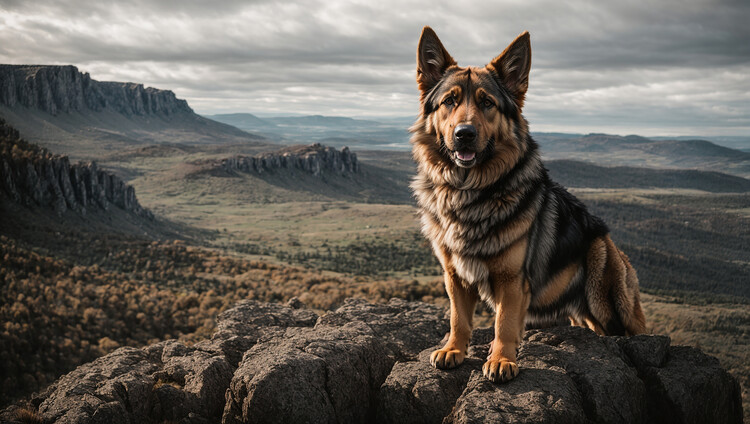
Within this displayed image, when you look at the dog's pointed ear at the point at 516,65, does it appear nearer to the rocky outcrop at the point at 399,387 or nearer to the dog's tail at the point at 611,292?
the dog's tail at the point at 611,292

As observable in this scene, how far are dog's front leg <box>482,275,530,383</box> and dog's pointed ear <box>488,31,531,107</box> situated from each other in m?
2.24

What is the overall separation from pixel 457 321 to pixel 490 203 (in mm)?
1597

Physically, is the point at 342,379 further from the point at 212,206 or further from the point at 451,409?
the point at 212,206

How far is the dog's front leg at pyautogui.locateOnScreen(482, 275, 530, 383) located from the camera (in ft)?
17.9

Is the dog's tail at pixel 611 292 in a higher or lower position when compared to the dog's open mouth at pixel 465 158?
lower

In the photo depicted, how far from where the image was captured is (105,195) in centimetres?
8856

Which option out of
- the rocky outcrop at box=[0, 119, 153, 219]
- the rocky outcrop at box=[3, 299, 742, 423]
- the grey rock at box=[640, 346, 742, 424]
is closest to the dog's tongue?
the rocky outcrop at box=[3, 299, 742, 423]

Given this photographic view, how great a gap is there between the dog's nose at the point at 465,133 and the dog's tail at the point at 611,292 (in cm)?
265

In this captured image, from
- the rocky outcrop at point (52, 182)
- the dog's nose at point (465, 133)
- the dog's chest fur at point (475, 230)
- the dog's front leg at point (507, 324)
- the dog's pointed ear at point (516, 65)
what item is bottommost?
the rocky outcrop at point (52, 182)

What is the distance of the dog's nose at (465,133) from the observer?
5.15 metres

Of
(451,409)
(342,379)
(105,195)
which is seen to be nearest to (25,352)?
(342,379)

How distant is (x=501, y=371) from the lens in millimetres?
5426

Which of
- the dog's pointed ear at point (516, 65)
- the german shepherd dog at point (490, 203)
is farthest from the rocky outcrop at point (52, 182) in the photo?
the dog's pointed ear at point (516, 65)

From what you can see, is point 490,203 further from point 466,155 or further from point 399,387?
point 399,387
